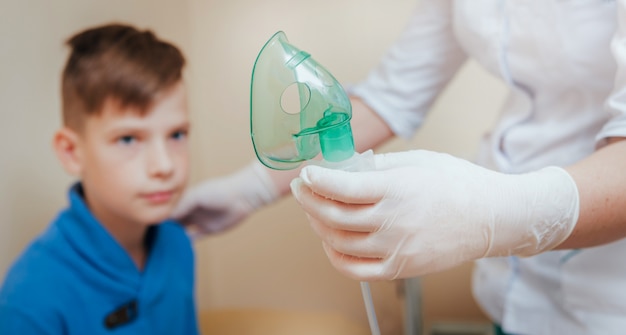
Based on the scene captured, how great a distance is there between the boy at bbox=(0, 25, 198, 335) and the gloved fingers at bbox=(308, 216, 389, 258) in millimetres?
481

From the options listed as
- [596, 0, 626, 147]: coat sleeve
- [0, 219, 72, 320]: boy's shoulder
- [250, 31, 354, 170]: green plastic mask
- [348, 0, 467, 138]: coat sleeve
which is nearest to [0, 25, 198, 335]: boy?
Result: [0, 219, 72, 320]: boy's shoulder

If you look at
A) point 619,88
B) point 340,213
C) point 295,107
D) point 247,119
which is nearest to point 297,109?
point 295,107

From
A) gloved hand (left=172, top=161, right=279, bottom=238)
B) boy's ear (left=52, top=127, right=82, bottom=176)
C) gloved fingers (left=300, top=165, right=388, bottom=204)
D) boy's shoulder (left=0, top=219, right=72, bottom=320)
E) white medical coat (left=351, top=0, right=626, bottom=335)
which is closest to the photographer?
gloved fingers (left=300, top=165, right=388, bottom=204)

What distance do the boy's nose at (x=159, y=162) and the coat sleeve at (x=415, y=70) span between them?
1.19 ft

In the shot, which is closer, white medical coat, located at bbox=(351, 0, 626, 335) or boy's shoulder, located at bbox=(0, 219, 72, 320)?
white medical coat, located at bbox=(351, 0, 626, 335)

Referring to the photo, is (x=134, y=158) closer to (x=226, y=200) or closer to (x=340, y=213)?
(x=226, y=200)

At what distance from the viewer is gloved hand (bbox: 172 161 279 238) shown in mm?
1228

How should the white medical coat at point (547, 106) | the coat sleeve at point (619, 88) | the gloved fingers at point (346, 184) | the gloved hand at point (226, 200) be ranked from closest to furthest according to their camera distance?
1. the gloved fingers at point (346, 184)
2. the coat sleeve at point (619, 88)
3. the white medical coat at point (547, 106)
4. the gloved hand at point (226, 200)

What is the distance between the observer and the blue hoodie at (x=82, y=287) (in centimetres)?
97

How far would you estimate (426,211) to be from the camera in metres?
0.62

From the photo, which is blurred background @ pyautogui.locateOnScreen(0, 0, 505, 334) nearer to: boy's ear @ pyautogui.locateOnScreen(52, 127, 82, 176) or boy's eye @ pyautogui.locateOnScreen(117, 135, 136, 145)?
boy's ear @ pyautogui.locateOnScreen(52, 127, 82, 176)

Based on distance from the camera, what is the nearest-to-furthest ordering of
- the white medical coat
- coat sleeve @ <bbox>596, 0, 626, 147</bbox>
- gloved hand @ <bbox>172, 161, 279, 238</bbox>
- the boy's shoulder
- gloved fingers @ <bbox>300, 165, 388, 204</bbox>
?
gloved fingers @ <bbox>300, 165, 388, 204</bbox>
coat sleeve @ <bbox>596, 0, 626, 147</bbox>
the white medical coat
the boy's shoulder
gloved hand @ <bbox>172, 161, 279, 238</bbox>

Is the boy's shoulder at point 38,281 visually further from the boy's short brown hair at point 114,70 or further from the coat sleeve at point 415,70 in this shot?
the coat sleeve at point 415,70

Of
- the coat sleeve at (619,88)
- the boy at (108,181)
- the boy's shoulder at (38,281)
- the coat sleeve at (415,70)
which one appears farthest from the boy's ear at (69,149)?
the coat sleeve at (619,88)
